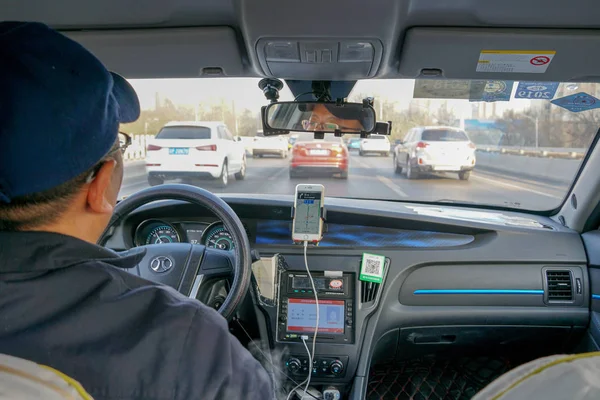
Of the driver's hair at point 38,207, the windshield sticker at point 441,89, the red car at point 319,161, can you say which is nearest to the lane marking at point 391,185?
the red car at point 319,161

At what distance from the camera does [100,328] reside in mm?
1008

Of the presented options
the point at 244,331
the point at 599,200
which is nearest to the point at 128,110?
the point at 244,331

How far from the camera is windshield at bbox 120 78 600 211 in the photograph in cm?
328

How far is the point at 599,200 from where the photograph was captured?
331 centimetres

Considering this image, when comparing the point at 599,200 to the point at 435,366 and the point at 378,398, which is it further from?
the point at 378,398

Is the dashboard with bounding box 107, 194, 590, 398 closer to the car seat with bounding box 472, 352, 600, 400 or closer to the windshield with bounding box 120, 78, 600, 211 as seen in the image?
the windshield with bounding box 120, 78, 600, 211

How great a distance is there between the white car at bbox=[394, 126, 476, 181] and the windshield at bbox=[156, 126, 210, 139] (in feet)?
6.05

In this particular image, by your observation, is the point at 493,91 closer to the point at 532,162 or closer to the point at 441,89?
the point at 441,89

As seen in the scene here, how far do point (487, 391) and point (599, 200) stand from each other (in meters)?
2.92

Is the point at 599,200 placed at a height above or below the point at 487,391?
below

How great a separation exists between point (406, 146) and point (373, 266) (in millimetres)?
1653

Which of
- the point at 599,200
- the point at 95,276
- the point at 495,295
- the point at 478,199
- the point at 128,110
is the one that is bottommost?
the point at 495,295

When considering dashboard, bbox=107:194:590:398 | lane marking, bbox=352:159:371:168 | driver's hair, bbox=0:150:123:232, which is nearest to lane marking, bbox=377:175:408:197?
lane marking, bbox=352:159:371:168

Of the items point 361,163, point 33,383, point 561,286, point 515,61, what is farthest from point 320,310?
point 33,383
